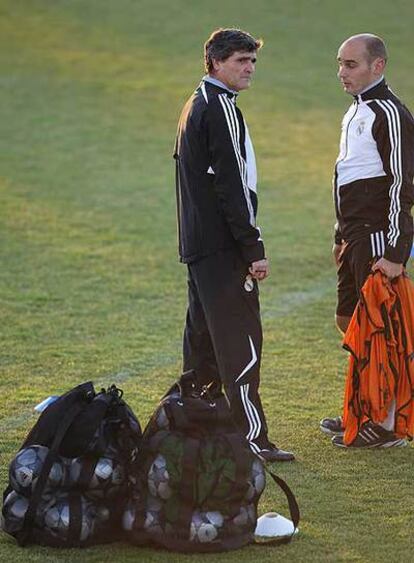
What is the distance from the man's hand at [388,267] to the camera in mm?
7234

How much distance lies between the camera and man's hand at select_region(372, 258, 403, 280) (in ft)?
23.7

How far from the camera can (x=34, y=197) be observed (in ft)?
54.2

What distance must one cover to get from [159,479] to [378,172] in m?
2.39

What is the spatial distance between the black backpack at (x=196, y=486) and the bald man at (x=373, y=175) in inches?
66.4

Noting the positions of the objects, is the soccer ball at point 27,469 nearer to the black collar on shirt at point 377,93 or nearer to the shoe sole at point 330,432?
the shoe sole at point 330,432

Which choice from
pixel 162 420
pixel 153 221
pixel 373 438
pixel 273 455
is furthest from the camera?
pixel 153 221

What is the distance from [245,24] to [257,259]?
2004 cm

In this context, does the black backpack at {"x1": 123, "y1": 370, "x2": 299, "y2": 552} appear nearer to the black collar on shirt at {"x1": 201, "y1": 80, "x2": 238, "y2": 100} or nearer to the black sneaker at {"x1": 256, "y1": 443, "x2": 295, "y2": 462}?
the black sneaker at {"x1": 256, "y1": 443, "x2": 295, "y2": 462}

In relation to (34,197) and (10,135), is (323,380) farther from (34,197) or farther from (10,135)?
(10,135)

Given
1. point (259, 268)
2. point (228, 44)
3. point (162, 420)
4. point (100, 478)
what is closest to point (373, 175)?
point (259, 268)

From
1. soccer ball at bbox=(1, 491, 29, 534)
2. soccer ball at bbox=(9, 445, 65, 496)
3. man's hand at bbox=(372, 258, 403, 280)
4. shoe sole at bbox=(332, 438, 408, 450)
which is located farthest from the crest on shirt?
soccer ball at bbox=(1, 491, 29, 534)

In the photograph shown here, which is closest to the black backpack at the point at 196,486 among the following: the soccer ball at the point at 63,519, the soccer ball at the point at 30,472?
the soccer ball at the point at 63,519

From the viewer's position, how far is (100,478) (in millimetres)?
5723

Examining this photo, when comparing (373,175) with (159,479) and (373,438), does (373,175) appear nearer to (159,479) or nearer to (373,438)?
(373,438)
